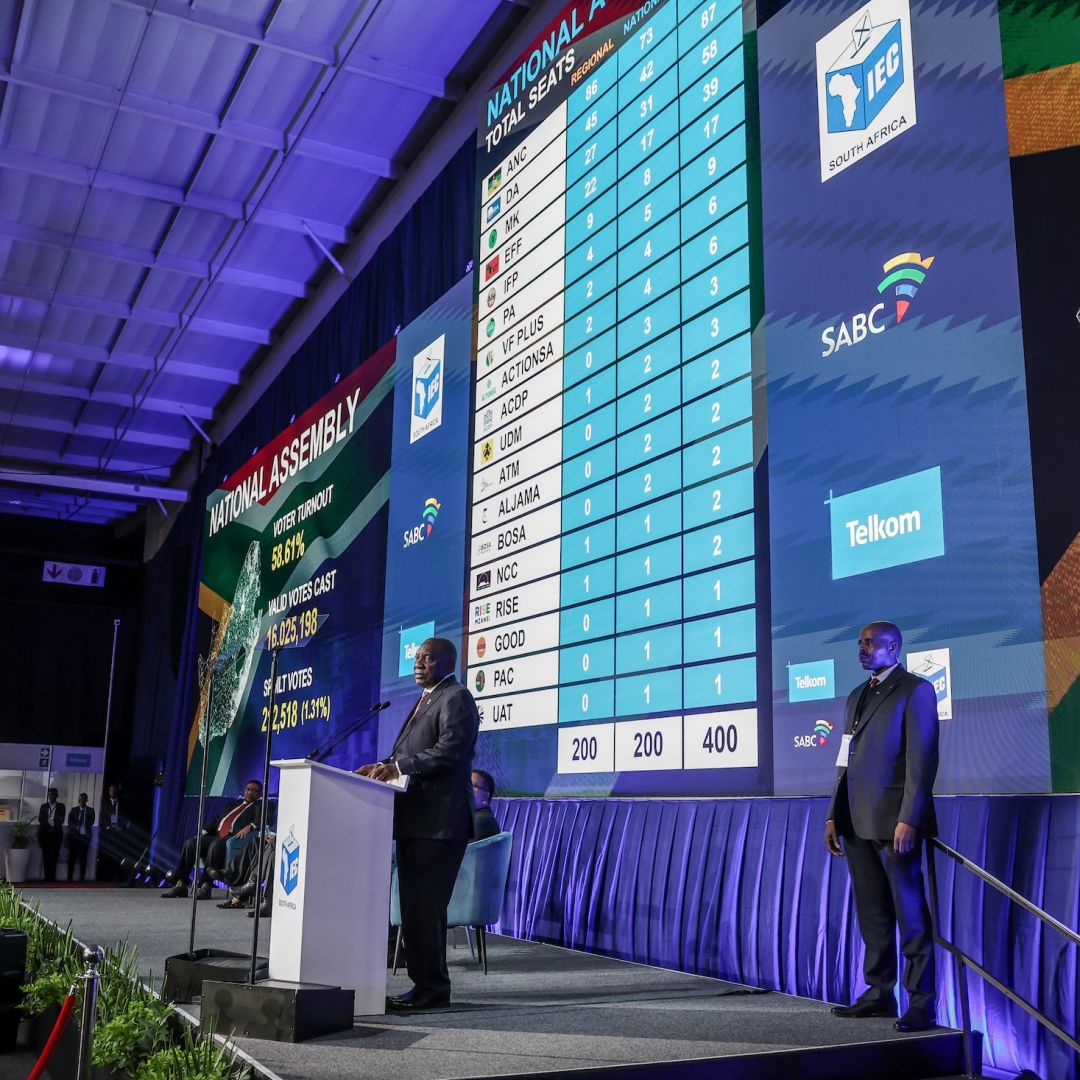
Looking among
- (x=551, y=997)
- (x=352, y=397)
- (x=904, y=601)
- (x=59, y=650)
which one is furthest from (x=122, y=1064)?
(x=59, y=650)

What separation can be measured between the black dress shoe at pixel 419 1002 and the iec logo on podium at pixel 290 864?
53cm

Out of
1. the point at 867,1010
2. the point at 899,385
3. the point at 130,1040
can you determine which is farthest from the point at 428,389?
the point at 867,1010

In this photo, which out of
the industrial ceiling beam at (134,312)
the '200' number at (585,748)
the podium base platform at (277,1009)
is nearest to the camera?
the podium base platform at (277,1009)

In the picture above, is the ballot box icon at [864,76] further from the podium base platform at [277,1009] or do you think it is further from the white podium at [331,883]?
the podium base platform at [277,1009]

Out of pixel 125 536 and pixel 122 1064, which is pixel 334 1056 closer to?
pixel 122 1064

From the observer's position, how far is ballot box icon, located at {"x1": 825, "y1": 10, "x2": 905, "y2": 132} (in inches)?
166

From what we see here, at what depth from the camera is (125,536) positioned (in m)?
18.1

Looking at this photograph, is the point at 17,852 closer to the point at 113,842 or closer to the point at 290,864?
the point at 113,842

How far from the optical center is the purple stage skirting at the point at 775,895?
10.3 ft

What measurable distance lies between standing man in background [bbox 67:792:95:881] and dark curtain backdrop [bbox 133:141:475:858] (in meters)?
1.05

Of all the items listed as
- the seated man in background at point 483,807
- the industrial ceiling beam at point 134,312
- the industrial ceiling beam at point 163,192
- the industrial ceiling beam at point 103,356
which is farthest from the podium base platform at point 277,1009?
the industrial ceiling beam at point 103,356

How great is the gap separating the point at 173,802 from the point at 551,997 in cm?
973

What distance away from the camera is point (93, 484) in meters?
15.4

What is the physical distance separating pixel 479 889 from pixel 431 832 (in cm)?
111
